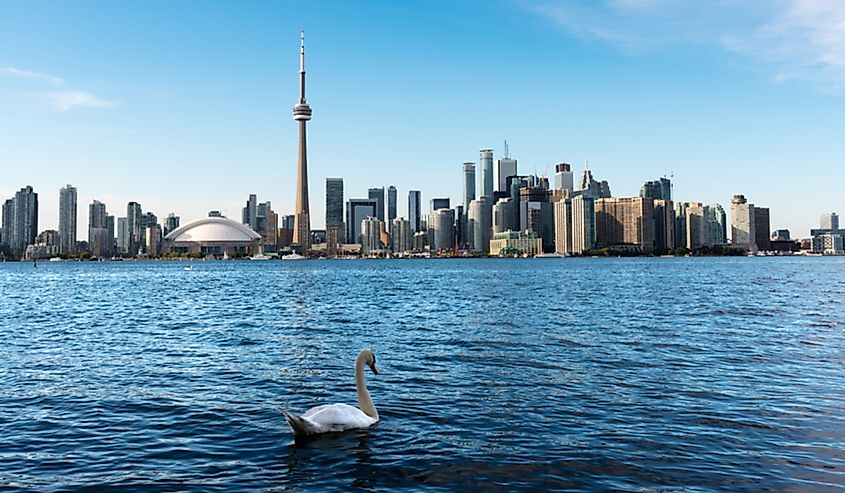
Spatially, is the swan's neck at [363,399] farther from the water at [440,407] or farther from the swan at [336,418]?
the water at [440,407]

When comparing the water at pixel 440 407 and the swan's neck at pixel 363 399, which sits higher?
the swan's neck at pixel 363 399

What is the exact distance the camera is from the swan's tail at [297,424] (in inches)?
550

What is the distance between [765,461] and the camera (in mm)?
12945

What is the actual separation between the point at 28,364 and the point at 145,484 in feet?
52.0

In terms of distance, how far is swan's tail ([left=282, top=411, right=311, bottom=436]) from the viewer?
13977 mm

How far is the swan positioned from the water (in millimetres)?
325

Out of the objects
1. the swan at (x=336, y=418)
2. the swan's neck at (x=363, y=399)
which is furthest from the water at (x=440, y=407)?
the swan's neck at (x=363, y=399)

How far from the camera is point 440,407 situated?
1733 cm

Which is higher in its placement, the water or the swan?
the swan

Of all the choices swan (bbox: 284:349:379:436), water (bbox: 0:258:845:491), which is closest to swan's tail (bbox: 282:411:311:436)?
swan (bbox: 284:349:379:436)

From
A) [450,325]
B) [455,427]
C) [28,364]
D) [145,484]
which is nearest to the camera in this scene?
[145,484]

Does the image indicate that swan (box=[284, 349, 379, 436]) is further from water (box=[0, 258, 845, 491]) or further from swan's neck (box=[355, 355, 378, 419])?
water (box=[0, 258, 845, 491])

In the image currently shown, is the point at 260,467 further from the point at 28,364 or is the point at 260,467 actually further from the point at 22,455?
the point at 28,364

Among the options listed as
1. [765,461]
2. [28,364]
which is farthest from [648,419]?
[28,364]
